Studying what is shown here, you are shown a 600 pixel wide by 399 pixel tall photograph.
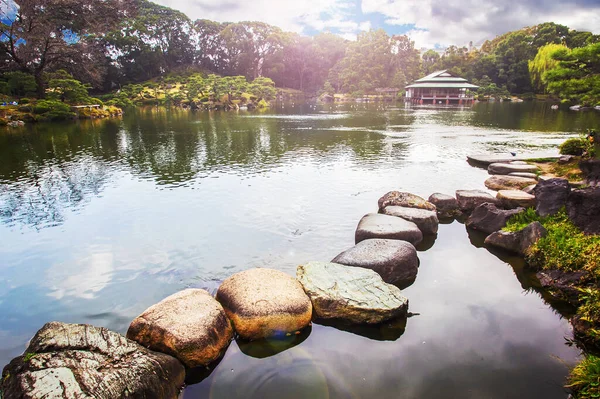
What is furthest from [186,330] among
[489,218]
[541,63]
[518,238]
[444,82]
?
[541,63]

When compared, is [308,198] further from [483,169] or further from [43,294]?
[483,169]

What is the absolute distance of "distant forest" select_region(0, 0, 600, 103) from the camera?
127 feet

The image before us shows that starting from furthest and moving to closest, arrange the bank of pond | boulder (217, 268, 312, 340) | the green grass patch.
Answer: the green grass patch
boulder (217, 268, 312, 340)
the bank of pond

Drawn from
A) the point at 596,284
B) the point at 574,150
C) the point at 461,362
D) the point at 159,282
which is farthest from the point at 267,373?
the point at 574,150

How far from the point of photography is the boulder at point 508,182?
39.0ft

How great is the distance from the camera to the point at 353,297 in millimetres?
5723

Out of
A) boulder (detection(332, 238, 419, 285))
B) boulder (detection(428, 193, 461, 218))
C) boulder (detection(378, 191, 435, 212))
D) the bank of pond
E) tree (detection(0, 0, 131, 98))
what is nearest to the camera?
the bank of pond

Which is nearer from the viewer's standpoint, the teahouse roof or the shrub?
the shrub

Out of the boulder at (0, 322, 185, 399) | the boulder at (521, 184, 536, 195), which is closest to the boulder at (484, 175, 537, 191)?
the boulder at (521, 184, 536, 195)

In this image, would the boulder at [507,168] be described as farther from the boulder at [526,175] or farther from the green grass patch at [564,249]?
the green grass patch at [564,249]

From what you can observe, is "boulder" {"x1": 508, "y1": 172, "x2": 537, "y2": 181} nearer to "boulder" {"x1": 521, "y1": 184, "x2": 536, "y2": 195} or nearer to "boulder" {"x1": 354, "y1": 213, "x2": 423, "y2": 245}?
"boulder" {"x1": 521, "y1": 184, "x2": 536, "y2": 195}

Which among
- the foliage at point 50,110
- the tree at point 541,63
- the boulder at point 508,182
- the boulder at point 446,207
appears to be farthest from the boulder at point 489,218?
the tree at point 541,63

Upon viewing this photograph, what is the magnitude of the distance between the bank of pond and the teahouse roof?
5685 cm

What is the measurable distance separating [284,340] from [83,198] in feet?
33.1
